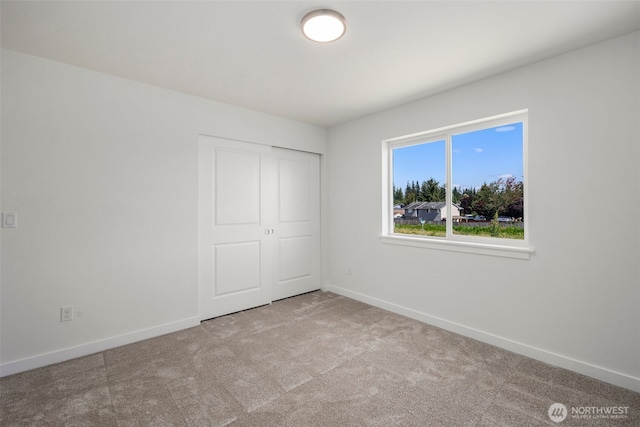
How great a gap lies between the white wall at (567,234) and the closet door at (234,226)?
2000 millimetres

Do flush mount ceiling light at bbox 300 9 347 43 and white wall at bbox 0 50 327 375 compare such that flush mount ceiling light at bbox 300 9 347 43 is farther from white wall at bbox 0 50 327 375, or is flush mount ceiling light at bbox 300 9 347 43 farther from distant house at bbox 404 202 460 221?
distant house at bbox 404 202 460 221

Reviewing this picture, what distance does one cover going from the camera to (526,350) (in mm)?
2398

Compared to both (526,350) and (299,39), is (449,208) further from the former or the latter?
(299,39)

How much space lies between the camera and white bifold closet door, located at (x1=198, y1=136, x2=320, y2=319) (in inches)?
128

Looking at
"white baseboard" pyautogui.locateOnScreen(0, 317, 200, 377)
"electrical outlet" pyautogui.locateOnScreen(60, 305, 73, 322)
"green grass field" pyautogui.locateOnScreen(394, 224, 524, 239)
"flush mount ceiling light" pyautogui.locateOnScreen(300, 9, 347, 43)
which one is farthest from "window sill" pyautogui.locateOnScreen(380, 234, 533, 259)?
"electrical outlet" pyautogui.locateOnScreen(60, 305, 73, 322)

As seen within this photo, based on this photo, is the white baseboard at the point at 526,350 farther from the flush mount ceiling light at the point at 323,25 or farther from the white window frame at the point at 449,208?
the flush mount ceiling light at the point at 323,25

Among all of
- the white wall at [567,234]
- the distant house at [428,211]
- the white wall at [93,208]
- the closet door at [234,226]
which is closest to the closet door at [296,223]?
the closet door at [234,226]

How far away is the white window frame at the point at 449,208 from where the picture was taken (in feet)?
8.25

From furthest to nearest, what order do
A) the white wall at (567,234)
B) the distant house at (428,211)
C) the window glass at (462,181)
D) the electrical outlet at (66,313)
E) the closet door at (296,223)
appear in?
1. the closet door at (296,223)
2. the distant house at (428,211)
3. the window glass at (462,181)
4. the electrical outlet at (66,313)
5. the white wall at (567,234)

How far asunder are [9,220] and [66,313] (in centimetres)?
84

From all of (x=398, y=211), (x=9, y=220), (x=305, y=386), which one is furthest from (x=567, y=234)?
(x=9, y=220)

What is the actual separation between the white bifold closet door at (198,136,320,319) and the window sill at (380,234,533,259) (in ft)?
4.16

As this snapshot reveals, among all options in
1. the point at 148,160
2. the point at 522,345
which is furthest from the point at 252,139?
the point at 522,345

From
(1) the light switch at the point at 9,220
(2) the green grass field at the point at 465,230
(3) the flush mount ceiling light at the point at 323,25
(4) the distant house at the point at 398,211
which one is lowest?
(2) the green grass field at the point at 465,230
